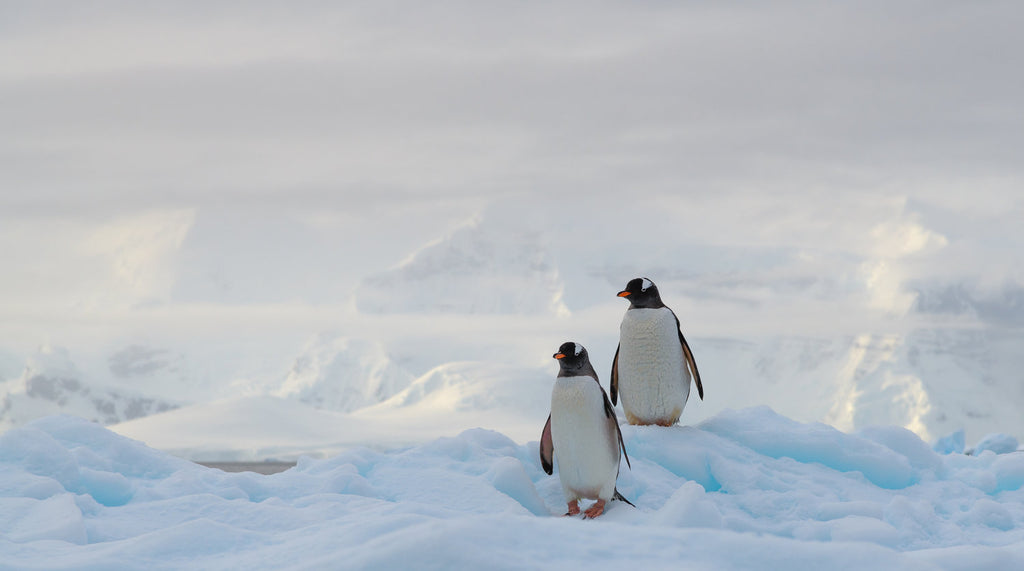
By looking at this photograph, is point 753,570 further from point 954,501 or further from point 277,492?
point 954,501

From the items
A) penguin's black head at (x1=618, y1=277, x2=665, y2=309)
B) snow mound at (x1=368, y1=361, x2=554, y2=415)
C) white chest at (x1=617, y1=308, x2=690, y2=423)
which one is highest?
penguin's black head at (x1=618, y1=277, x2=665, y2=309)

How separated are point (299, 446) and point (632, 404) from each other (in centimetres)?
5483

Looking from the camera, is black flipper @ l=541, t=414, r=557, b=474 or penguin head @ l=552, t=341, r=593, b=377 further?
black flipper @ l=541, t=414, r=557, b=474

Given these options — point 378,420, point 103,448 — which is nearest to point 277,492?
point 103,448

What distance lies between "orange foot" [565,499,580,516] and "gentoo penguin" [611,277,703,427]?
1.53 m

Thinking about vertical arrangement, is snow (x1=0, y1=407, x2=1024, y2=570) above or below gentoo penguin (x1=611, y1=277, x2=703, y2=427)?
below

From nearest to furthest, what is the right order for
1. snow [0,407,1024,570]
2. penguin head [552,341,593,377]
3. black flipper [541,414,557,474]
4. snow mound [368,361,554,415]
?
snow [0,407,1024,570]
penguin head [552,341,593,377]
black flipper [541,414,557,474]
snow mound [368,361,554,415]

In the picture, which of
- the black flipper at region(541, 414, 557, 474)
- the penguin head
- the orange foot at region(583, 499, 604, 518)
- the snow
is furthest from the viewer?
the black flipper at region(541, 414, 557, 474)

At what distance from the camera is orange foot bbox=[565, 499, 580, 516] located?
23.4ft

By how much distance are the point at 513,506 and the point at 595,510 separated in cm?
60

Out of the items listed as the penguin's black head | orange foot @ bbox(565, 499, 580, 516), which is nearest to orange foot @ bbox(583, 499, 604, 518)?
orange foot @ bbox(565, 499, 580, 516)

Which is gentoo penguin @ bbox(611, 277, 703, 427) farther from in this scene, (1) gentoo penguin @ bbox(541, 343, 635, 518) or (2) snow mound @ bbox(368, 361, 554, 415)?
(2) snow mound @ bbox(368, 361, 554, 415)

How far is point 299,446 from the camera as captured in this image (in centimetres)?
6075

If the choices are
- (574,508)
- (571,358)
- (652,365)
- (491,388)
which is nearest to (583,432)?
(571,358)
